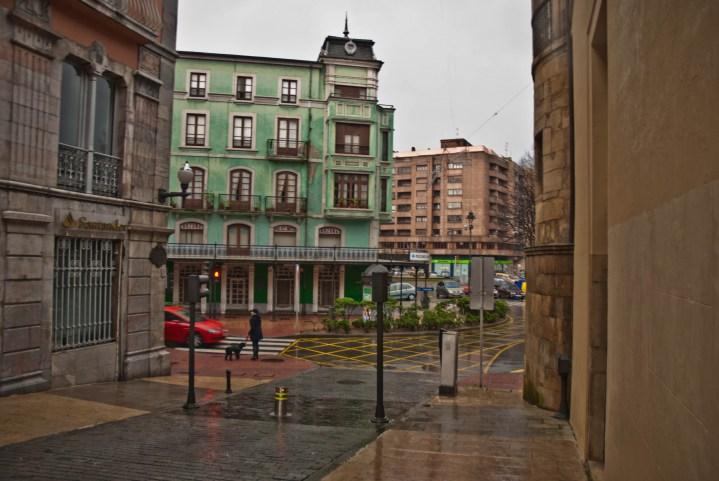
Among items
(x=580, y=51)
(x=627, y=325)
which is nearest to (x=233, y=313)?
(x=580, y=51)

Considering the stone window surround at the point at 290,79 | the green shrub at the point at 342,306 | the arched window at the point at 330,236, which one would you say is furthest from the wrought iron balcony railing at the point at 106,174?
the stone window surround at the point at 290,79

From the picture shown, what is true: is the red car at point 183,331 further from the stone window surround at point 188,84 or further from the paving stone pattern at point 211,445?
the stone window surround at point 188,84

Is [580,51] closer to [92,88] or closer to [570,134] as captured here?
[570,134]

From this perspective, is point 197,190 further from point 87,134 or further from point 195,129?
point 87,134

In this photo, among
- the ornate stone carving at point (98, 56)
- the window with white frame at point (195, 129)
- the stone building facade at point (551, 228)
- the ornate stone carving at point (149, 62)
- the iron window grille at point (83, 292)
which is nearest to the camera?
the stone building facade at point (551, 228)

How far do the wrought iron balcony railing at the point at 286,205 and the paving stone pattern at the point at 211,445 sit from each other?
24.0m

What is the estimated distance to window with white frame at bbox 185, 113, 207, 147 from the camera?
1394 inches

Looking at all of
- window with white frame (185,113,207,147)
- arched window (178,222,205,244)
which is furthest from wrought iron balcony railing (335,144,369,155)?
arched window (178,222,205,244)

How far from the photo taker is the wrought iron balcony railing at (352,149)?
3559cm

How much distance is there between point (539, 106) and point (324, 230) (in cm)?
2460

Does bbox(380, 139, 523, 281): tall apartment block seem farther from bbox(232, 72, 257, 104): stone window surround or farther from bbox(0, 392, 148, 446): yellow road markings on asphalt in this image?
bbox(0, 392, 148, 446): yellow road markings on asphalt

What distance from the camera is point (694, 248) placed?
9.96 ft

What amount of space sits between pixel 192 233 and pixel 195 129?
252 inches

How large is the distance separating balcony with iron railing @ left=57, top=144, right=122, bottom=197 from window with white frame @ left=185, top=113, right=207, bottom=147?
22.3m
